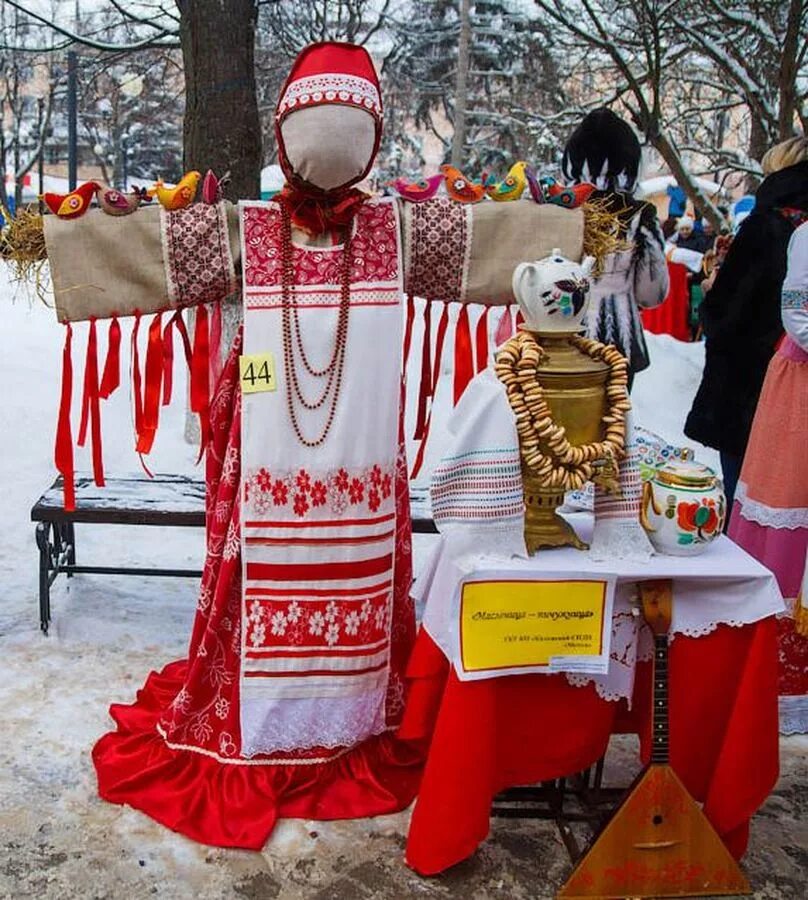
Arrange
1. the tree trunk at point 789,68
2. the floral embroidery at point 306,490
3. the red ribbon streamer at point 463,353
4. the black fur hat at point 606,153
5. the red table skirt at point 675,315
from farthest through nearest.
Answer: the red table skirt at point 675,315 → the tree trunk at point 789,68 → the black fur hat at point 606,153 → the red ribbon streamer at point 463,353 → the floral embroidery at point 306,490

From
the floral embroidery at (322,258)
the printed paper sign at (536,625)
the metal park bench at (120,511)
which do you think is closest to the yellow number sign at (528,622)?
the printed paper sign at (536,625)

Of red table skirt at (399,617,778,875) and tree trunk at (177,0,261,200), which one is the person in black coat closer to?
red table skirt at (399,617,778,875)

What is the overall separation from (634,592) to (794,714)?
1284 millimetres

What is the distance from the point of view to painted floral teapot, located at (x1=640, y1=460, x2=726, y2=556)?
2.60 metres

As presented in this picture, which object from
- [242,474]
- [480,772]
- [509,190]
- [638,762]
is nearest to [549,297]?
[509,190]

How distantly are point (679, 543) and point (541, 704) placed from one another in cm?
55

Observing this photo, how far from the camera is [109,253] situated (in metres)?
2.80

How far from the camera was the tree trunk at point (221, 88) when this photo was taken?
527 centimetres

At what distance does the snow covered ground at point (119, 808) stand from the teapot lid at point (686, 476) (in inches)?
41.1

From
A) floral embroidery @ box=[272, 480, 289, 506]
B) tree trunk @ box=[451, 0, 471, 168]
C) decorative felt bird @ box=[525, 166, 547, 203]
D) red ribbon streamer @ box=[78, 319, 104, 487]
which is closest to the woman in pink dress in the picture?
decorative felt bird @ box=[525, 166, 547, 203]

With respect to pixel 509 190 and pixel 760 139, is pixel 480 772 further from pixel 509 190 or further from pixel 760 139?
pixel 760 139

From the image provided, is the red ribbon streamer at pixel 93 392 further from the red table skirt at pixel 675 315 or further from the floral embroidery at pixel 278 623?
the red table skirt at pixel 675 315

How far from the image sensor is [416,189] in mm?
2973

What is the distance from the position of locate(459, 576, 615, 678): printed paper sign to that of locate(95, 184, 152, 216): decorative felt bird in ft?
4.46
